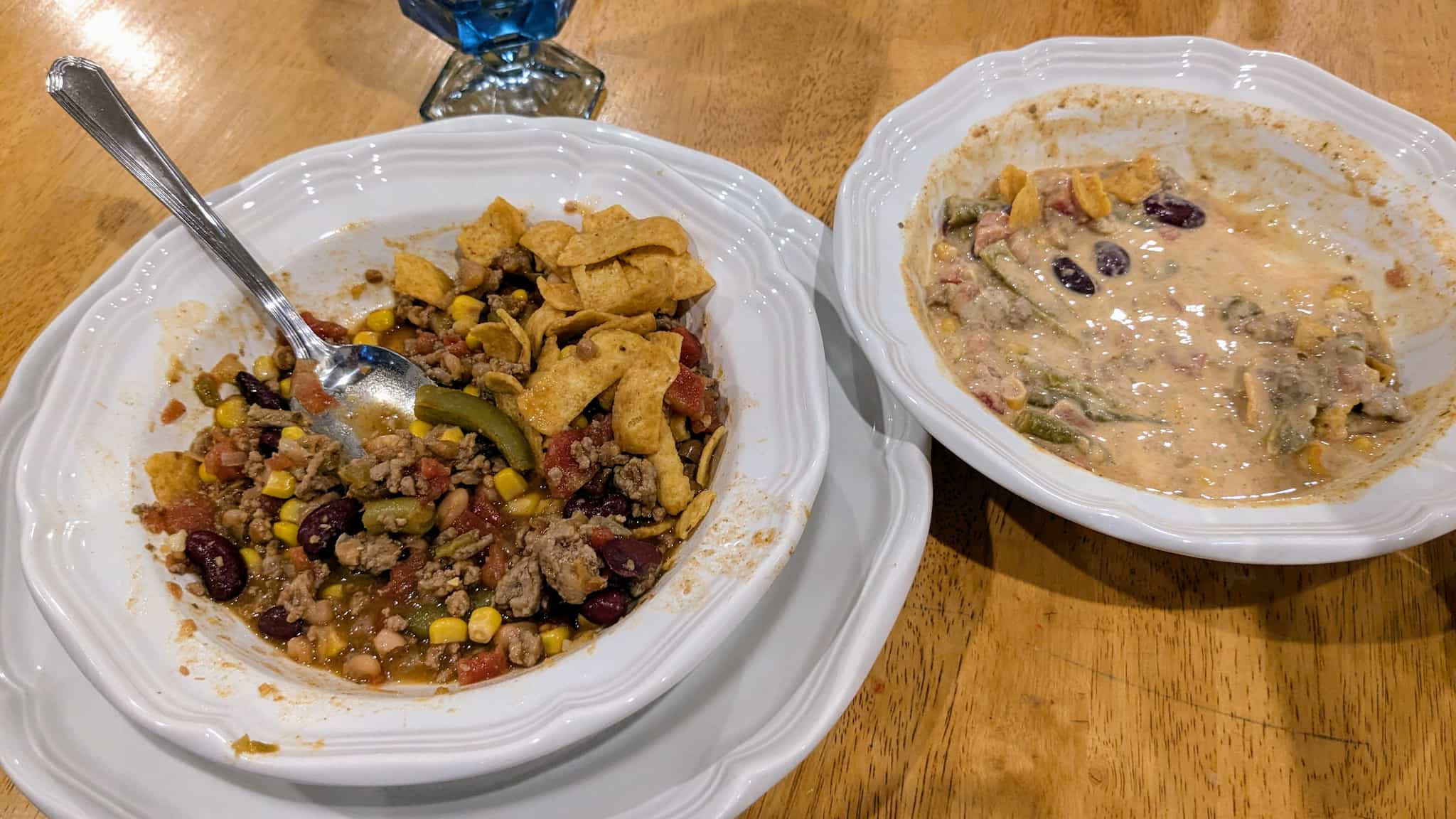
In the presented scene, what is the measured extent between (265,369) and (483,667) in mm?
1191

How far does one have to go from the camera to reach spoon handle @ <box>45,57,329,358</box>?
2.17 m

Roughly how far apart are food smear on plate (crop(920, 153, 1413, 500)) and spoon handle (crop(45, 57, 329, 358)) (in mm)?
1818

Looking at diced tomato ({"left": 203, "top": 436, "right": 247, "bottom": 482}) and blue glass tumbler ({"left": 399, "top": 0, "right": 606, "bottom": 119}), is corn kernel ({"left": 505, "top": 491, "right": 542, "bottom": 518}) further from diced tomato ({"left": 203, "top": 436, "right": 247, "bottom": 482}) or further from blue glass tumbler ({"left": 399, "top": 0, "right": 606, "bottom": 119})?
blue glass tumbler ({"left": 399, "top": 0, "right": 606, "bottom": 119})

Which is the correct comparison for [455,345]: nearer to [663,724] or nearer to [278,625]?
[278,625]

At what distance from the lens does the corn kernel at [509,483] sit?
2.06 m

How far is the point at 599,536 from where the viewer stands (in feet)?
6.17

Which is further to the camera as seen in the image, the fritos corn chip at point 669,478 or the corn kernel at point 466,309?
the corn kernel at point 466,309

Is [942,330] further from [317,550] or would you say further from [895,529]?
[317,550]

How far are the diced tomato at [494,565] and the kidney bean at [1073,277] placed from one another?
1.73 meters

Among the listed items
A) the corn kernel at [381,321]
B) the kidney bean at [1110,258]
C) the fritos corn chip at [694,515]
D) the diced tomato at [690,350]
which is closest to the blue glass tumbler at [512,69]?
the corn kernel at [381,321]

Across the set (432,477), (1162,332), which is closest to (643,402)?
(432,477)

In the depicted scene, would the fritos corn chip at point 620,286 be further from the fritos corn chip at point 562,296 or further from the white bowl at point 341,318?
the white bowl at point 341,318

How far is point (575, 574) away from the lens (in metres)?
1.78

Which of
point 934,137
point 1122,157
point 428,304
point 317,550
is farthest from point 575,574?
point 1122,157
